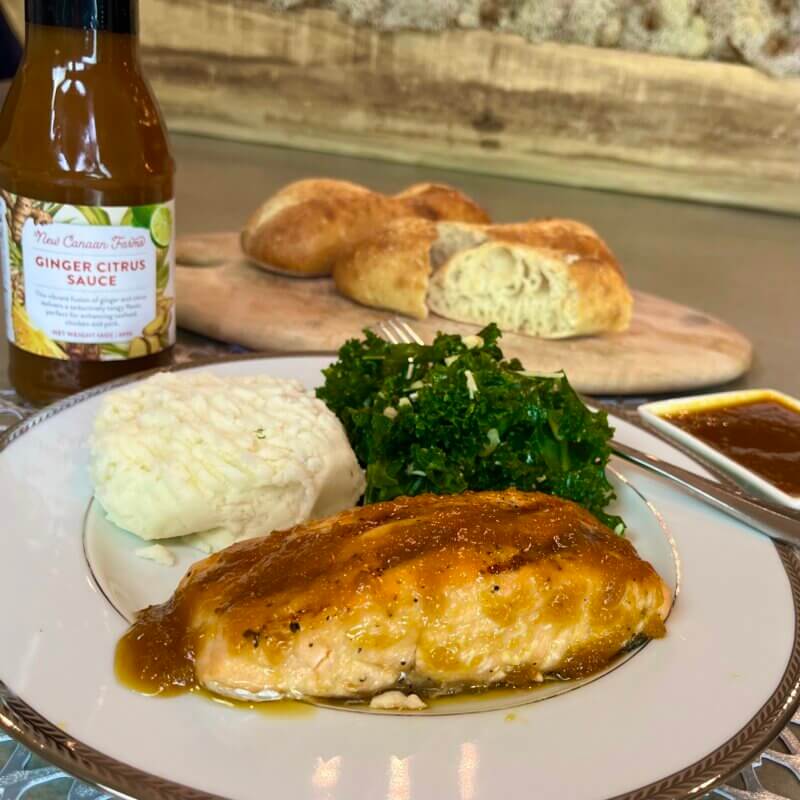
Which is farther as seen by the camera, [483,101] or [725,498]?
[483,101]

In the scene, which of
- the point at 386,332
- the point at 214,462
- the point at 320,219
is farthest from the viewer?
the point at 320,219

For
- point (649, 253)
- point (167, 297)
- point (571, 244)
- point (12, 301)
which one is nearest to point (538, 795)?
point (167, 297)

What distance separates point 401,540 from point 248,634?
0.79 feet

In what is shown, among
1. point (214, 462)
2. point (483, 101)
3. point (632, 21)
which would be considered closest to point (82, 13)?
point (214, 462)

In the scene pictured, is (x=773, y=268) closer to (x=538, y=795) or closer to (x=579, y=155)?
(x=579, y=155)

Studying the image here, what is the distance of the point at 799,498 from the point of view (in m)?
1.74

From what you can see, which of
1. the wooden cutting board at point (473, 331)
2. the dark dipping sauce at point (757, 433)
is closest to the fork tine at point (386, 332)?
the wooden cutting board at point (473, 331)

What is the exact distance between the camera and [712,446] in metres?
1.93

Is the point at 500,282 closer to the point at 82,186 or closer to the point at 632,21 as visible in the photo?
the point at 82,186

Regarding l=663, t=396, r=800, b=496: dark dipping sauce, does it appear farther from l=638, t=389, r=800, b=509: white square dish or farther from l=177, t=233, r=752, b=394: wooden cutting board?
l=177, t=233, r=752, b=394: wooden cutting board

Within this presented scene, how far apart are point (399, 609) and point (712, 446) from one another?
1068 millimetres

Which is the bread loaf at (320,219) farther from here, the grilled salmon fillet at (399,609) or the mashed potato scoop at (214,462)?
the grilled salmon fillet at (399,609)

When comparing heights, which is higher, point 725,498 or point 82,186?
point 82,186

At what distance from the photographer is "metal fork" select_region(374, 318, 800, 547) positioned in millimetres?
1485
